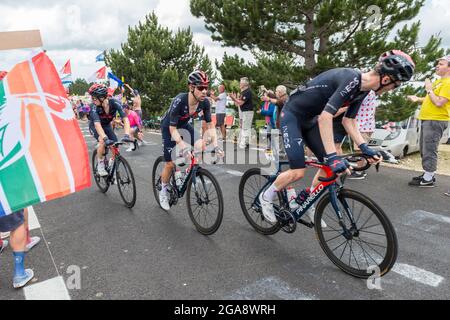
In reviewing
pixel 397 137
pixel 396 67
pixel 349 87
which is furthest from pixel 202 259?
pixel 397 137

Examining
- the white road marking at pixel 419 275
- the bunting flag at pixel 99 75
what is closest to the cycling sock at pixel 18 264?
the white road marking at pixel 419 275

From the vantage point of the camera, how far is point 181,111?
14.5 feet

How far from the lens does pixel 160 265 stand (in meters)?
3.49

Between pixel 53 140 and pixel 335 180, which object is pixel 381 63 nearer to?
pixel 335 180

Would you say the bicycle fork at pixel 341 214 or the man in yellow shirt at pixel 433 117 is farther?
the man in yellow shirt at pixel 433 117

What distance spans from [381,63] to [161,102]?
2087 cm

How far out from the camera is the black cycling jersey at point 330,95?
2.95m

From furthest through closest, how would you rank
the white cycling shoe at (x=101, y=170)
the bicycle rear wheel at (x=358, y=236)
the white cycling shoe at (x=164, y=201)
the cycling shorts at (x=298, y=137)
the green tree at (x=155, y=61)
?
the green tree at (x=155, y=61) → the white cycling shoe at (x=101, y=170) → the white cycling shoe at (x=164, y=201) → the cycling shorts at (x=298, y=137) → the bicycle rear wheel at (x=358, y=236)

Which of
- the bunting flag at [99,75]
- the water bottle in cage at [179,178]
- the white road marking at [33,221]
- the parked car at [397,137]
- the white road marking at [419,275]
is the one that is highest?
the bunting flag at [99,75]

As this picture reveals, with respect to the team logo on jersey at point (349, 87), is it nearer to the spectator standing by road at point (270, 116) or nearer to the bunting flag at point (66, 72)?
the spectator standing by road at point (270, 116)

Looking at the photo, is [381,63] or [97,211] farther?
[97,211]

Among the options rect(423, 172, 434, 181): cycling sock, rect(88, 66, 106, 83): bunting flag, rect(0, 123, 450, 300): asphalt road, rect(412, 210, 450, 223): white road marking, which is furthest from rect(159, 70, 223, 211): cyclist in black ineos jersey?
rect(88, 66, 106, 83): bunting flag

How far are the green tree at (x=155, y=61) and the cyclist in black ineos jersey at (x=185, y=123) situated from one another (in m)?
17.6
